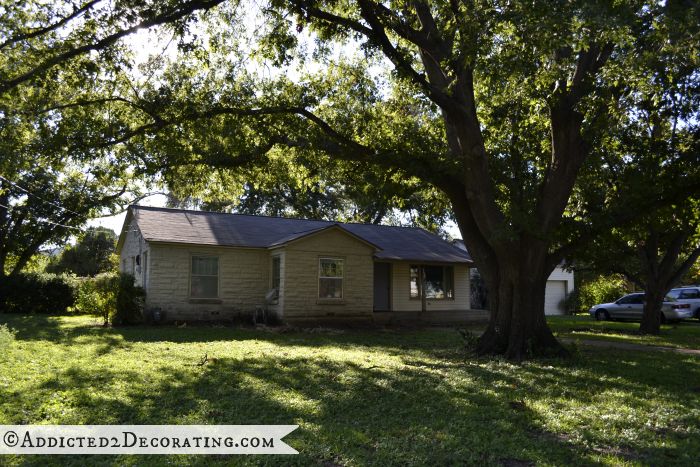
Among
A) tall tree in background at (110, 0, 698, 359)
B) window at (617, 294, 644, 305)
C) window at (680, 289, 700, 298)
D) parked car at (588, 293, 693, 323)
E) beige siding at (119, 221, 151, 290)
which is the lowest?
parked car at (588, 293, 693, 323)

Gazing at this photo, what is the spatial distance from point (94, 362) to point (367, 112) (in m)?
8.70

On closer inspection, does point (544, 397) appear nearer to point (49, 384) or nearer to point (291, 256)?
point (49, 384)

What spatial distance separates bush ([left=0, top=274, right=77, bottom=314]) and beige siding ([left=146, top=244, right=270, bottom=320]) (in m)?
7.91

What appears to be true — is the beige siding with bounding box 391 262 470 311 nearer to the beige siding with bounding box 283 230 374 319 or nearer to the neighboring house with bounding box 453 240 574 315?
the beige siding with bounding box 283 230 374 319

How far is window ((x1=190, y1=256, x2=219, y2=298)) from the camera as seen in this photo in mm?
19734

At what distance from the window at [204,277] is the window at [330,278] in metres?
3.89

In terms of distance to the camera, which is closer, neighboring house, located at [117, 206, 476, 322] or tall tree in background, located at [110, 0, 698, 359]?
→ tall tree in background, located at [110, 0, 698, 359]

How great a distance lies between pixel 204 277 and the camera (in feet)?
65.4

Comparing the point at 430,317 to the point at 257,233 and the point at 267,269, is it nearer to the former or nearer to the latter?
the point at 267,269

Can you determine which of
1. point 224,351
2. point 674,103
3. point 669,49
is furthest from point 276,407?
point 674,103

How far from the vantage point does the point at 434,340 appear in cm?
1600

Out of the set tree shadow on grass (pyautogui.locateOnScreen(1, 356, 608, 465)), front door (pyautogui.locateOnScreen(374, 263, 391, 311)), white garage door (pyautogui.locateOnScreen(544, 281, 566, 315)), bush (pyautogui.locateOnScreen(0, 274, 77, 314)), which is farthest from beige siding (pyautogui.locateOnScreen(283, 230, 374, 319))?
white garage door (pyautogui.locateOnScreen(544, 281, 566, 315))

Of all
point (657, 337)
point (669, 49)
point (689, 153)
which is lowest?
point (657, 337)

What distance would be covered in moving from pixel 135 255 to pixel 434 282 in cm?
1289
